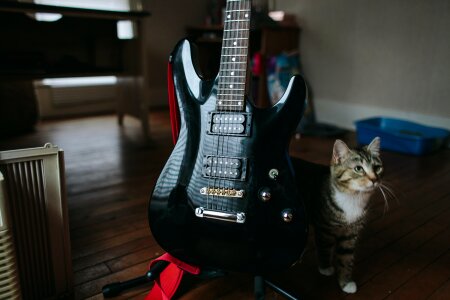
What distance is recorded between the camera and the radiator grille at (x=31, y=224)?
2.63 ft

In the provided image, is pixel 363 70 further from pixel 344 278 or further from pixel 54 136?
pixel 54 136

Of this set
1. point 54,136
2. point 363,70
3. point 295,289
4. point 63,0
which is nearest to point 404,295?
point 295,289

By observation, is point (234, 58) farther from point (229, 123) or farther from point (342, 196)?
point (342, 196)

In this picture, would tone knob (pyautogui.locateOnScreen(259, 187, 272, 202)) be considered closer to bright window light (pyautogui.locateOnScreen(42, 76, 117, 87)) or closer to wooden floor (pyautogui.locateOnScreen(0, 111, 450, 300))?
wooden floor (pyautogui.locateOnScreen(0, 111, 450, 300))

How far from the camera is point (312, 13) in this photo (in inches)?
116

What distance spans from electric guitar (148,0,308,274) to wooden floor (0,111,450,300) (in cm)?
21

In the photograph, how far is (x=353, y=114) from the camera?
2.84 meters

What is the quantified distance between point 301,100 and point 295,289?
545 mm

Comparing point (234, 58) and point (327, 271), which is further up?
point (234, 58)

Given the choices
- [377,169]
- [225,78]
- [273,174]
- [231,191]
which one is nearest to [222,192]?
[231,191]

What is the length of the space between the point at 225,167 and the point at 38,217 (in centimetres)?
46

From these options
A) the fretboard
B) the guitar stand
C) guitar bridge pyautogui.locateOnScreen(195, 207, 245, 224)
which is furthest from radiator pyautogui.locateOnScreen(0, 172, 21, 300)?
the fretboard

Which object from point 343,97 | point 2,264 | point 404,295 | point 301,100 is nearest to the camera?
point 2,264

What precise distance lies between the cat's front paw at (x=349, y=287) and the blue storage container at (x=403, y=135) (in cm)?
149
